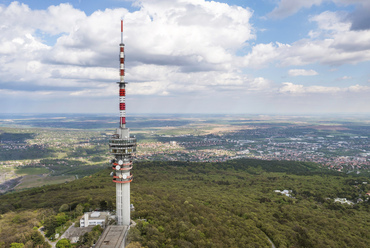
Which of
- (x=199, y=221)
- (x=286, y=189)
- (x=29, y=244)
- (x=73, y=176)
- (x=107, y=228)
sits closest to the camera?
(x=29, y=244)

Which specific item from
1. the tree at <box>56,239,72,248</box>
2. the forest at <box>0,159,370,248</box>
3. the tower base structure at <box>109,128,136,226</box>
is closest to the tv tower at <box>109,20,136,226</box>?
the tower base structure at <box>109,128,136,226</box>

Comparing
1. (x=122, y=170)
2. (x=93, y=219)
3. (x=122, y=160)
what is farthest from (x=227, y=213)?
(x=93, y=219)

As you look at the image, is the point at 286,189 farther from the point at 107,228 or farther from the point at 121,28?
the point at 121,28

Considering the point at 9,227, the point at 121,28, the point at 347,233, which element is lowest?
the point at 347,233

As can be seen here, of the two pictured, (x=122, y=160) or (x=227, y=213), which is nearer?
(x=122, y=160)

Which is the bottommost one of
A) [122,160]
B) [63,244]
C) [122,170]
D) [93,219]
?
[63,244]

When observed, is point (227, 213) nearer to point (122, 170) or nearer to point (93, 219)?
point (122, 170)

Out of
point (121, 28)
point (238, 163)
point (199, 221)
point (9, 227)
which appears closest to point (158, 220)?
point (199, 221)

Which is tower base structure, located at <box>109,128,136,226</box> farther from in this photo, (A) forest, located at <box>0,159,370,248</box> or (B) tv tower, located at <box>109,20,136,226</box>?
(A) forest, located at <box>0,159,370,248</box>
